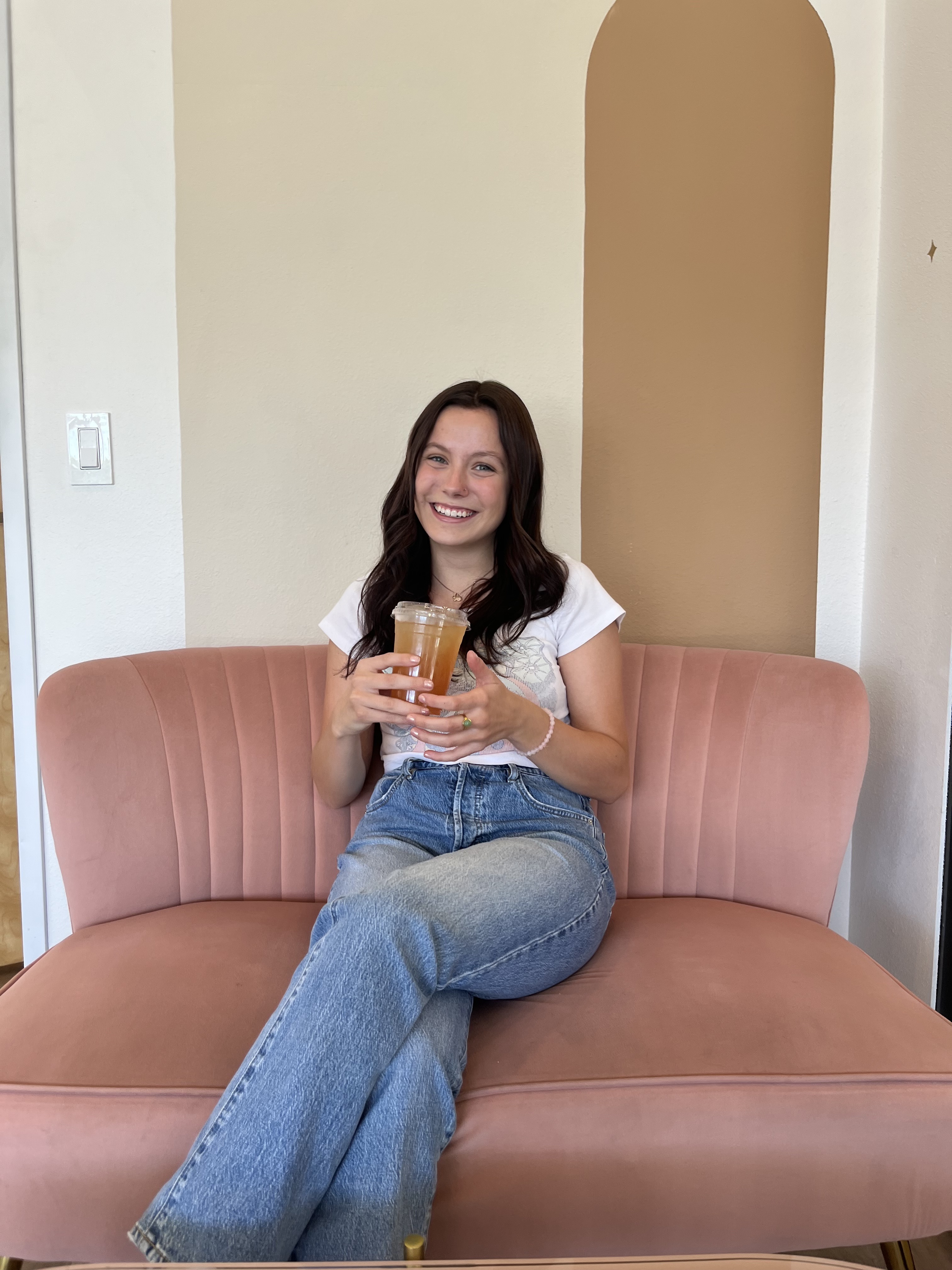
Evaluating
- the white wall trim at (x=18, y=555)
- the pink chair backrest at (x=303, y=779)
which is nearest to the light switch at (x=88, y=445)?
the white wall trim at (x=18, y=555)

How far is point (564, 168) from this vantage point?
1.87m

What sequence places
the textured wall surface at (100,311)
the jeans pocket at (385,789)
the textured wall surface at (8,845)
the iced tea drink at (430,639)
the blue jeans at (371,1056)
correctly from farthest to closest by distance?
1. the textured wall surface at (8,845)
2. the textured wall surface at (100,311)
3. the jeans pocket at (385,789)
4. the iced tea drink at (430,639)
5. the blue jeans at (371,1056)

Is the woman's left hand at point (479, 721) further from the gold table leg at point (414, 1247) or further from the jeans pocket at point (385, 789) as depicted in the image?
the gold table leg at point (414, 1247)

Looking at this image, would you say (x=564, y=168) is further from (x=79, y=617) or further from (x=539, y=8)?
(x=79, y=617)

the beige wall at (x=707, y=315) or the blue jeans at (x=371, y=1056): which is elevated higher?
the beige wall at (x=707, y=315)

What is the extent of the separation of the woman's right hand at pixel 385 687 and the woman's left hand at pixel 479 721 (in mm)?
15

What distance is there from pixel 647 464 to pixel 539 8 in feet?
3.16

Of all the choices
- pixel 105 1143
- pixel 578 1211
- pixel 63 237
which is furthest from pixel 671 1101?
pixel 63 237

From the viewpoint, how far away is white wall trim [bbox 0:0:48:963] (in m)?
1.81

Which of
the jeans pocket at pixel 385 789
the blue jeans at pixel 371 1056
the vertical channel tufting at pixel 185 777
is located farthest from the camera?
the vertical channel tufting at pixel 185 777

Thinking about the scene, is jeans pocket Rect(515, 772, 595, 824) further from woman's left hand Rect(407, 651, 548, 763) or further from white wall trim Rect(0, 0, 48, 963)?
white wall trim Rect(0, 0, 48, 963)

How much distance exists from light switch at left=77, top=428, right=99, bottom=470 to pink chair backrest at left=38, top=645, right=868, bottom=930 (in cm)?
49

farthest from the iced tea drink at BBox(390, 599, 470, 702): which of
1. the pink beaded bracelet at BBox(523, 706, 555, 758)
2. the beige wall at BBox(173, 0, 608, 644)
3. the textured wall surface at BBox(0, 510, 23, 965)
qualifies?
the textured wall surface at BBox(0, 510, 23, 965)

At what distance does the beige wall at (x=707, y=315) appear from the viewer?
184 centimetres
